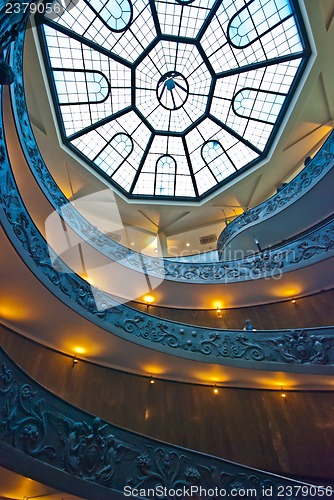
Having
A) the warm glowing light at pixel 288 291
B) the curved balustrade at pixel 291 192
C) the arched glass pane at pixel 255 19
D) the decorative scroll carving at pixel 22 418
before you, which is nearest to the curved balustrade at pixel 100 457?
the decorative scroll carving at pixel 22 418

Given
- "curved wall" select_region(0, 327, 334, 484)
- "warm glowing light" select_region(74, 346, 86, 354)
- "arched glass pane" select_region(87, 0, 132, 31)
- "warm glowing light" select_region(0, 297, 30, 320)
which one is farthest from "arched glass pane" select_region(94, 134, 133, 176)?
"curved wall" select_region(0, 327, 334, 484)

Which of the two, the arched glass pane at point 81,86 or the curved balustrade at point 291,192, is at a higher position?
the arched glass pane at point 81,86

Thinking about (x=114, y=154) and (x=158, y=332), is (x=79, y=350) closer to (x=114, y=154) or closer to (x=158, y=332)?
(x=158, y=332)

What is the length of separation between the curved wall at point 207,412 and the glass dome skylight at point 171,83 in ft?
35.6

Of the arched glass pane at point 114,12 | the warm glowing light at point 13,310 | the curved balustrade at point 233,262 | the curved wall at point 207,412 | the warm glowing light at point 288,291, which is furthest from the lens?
the warm glowing light at point 288,291

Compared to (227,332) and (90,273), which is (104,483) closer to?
(227,332)

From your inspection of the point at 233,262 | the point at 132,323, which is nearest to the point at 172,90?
the point at 233,262

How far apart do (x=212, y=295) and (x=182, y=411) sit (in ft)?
15.3

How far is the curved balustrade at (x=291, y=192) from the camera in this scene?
1105 cm

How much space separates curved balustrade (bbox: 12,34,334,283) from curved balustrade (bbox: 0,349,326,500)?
260 inches

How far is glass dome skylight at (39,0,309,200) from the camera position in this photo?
11133 millimetres

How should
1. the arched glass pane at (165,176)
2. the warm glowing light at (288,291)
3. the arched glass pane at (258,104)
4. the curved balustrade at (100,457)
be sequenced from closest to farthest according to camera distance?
the curved balustrade at (100,457), the warm glowing light at (288,291), the arched glass pane at (258,104), the arched glass pane at (165,176)

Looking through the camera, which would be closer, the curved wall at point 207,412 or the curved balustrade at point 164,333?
the curved balustrade at point 164,333

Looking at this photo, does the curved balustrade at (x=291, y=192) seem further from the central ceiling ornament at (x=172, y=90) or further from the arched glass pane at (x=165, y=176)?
the central ceiling ornament at (x=172, y=90)
